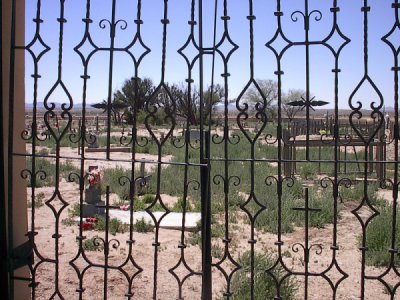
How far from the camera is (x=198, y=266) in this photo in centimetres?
486

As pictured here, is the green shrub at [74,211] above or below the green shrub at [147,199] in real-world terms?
below

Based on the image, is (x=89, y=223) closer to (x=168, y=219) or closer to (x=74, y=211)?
(x=74, y=211)

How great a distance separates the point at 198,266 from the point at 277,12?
3.24 metres

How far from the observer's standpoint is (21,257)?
9.41 feet

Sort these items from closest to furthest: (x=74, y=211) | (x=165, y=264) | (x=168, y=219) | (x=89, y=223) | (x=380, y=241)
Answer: (x=165, y=264), (x=380, y=241), (x=89, y=223), (x=168, y=219), (x=74, y=211)

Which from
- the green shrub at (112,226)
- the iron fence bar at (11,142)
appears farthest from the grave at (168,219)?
the iron fence bar at (11,142)

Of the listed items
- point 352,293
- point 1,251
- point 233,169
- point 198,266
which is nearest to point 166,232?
point 198,266

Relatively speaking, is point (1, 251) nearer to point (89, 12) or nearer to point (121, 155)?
point (89, 12)

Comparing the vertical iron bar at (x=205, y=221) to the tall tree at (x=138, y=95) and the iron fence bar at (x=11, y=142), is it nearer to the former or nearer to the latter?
the tall tree at (x=138, y=95)

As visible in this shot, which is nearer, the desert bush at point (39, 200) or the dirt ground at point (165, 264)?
the dirt ground at point (165, 264)

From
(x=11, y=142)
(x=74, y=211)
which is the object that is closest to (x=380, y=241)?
(x=11, y=142)

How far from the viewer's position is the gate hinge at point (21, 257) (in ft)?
9.21

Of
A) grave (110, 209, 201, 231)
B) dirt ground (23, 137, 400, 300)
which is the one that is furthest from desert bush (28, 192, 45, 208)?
grave (110, 209, 201, 231)

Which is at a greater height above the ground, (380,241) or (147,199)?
(147,199)
